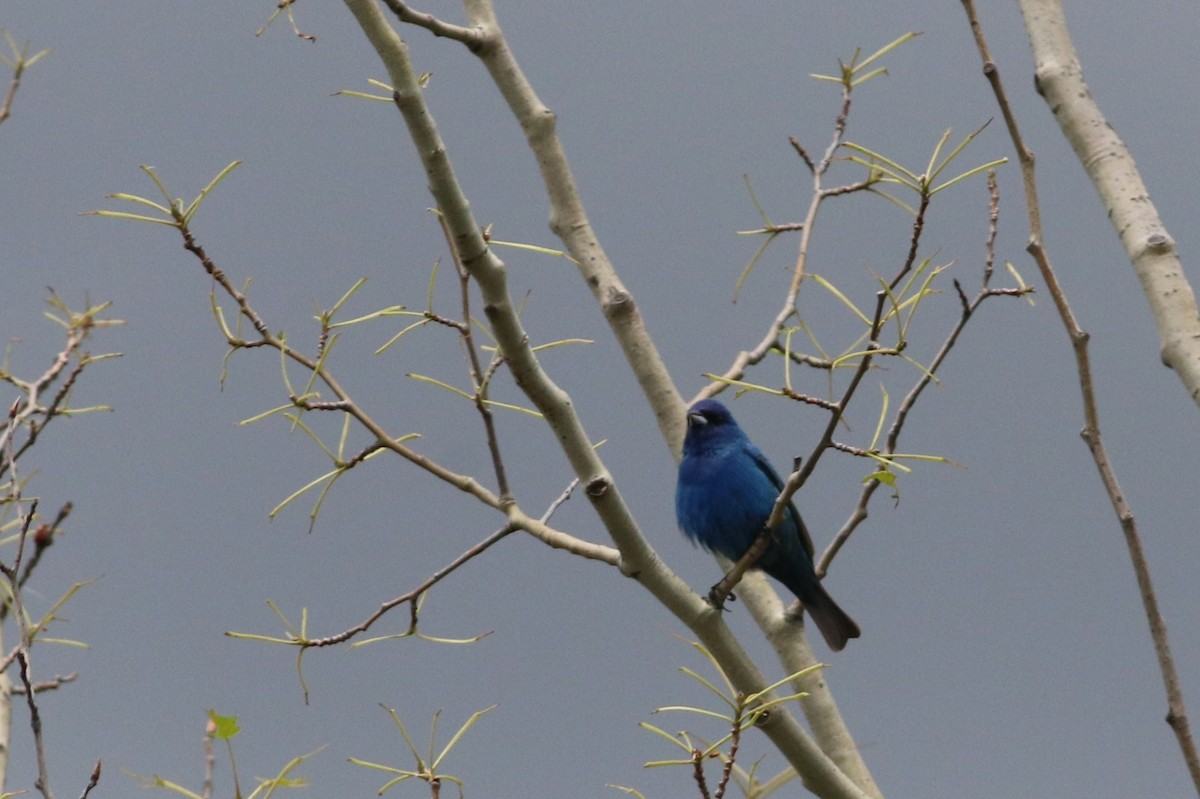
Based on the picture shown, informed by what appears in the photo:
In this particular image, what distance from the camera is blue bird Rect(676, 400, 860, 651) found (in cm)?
744

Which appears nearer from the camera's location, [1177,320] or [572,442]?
[1177,320]

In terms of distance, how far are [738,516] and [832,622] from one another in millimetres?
874

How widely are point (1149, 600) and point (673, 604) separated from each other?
1680 mm

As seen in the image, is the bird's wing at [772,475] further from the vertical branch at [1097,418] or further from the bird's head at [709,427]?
the vertical branch at [1097,418]

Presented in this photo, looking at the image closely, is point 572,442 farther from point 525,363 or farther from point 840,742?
point 840,742

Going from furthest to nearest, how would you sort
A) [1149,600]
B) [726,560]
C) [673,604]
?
1. [726,560]
2. [673,604]
3. [1149,600]

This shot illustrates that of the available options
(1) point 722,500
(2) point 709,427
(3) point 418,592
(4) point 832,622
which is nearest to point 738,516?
(1) point 722,500

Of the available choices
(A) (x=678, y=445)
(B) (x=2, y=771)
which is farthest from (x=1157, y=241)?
(B) (x=2, y=771)

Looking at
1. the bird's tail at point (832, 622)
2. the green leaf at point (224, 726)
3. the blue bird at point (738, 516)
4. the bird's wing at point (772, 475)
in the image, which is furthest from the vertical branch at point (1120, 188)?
the bird's tail at point (832, 622)

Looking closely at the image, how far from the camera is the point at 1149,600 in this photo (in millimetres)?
2965

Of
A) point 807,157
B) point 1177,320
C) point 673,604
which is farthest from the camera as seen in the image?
point 807,157

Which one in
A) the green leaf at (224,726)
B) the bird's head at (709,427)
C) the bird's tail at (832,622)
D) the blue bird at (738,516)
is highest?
the bird's head at (709,427)

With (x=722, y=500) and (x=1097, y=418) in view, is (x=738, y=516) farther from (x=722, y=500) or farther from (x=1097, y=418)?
(x=1097, y=418)

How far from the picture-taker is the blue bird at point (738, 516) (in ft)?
24.4
